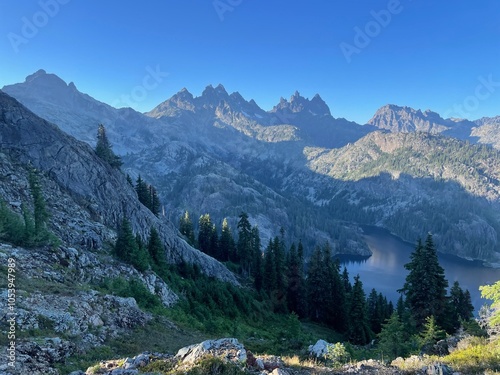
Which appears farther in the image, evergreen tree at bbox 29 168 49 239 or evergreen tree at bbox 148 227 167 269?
evergreen tree at bbox 148 227 167 269

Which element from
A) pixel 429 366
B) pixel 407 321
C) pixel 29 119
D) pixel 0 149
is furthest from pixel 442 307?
pixel 29 119

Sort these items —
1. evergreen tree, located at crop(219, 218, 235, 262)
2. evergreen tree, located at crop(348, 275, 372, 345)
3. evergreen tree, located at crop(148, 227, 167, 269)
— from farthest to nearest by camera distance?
evergreen tree, located at crop(219, 218, 235, 262)
evergreen tree, located at crop(348, 275, 372, 345)
evergreen tree, located at crop(148, 227, 167, 269)

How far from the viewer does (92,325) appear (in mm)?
19531

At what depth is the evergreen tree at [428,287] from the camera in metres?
40.8

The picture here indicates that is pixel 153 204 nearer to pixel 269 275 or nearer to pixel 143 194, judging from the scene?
pixel 143 194

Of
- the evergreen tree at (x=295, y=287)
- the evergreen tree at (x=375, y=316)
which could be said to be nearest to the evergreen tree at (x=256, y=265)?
the evergreen tree at (x=295, y=287)

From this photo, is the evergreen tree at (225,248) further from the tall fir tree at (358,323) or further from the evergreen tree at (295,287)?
the tall fir tree at (358,323)

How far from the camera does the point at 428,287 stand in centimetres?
4084

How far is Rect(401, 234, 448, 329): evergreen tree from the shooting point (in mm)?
40781

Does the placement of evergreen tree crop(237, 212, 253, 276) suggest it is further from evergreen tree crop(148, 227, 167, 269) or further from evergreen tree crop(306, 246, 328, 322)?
evergreen tree crop(148, 227, 167, 269)

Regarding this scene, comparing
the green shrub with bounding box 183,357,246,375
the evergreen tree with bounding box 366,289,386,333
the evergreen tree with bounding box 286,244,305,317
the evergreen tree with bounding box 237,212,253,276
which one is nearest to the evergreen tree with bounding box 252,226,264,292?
the evergreen tree with bounding box 237,212,253,276

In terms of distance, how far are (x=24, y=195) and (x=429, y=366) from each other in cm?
4608

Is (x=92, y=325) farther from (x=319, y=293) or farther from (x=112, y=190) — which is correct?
(x=319, y=293)

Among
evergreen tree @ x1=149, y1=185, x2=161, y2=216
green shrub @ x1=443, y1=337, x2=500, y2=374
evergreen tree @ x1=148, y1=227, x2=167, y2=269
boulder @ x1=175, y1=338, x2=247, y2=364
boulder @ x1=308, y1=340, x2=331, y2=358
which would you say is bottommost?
evergreen tree @ x1=148, y1=227, x2=167, y2=269
